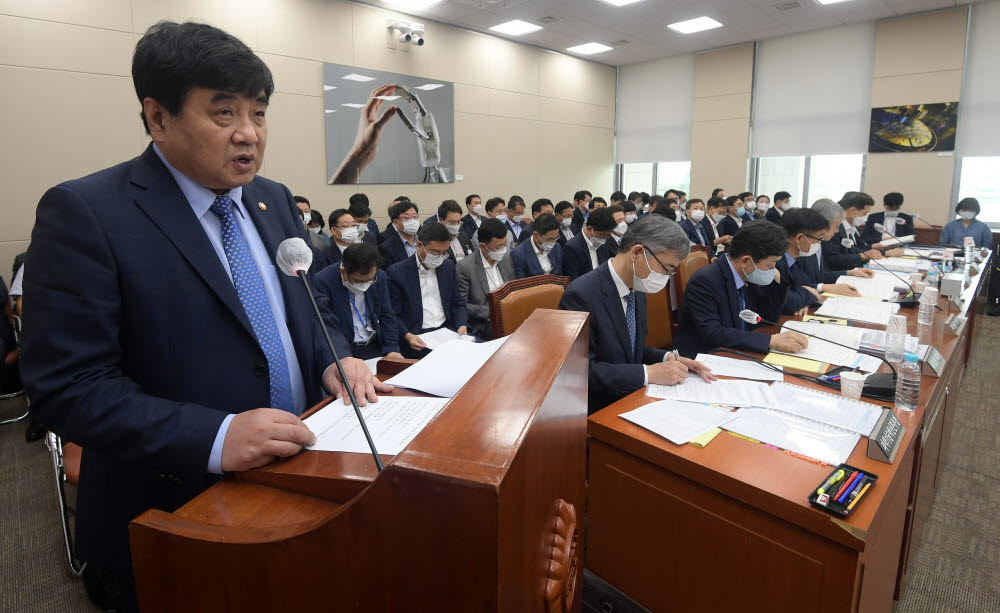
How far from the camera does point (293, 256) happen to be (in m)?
0.82

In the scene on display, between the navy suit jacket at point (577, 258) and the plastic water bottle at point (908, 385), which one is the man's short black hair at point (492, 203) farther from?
the plastic water bottle at point (908, 385)

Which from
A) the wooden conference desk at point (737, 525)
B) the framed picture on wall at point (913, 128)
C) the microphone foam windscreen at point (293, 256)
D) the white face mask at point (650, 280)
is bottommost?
the wooden conference desk at point (737, 525)

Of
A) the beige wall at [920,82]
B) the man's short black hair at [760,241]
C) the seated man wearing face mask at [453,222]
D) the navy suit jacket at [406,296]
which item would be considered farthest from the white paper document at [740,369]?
the beige wall at [920,82]

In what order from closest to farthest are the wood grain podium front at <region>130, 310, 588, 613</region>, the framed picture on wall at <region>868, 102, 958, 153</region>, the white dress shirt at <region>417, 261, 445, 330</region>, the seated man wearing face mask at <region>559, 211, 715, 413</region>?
the wood grain podium front at <region>130, 310, 588, 613</region>
the seated man wearing face mask at <region>559, 211, 715, 413</region>
the white dress shirt at <region>417, 261, 445, 330</region>
the framed picture on wall at <region>868, 102, 958, 153</region>

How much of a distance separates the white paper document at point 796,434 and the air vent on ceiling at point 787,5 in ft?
25.3

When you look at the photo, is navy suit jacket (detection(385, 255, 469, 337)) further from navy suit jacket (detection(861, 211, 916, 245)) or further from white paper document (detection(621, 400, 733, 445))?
navy suit jacket (detection(861, 211, 916, 245))

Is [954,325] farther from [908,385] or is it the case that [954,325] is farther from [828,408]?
[828,408]

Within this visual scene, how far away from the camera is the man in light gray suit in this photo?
3.96 meters

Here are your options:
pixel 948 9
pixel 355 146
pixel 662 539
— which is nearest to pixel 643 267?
pixel 662 539

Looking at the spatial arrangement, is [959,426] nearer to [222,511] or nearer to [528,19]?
[222,511]

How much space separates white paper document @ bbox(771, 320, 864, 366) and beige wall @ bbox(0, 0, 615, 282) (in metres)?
5.68

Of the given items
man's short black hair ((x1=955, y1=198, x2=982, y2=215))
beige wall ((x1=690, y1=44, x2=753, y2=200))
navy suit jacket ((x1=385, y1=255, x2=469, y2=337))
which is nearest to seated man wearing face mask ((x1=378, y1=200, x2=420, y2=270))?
navy suit jacket ((x1=385, y1=255, x2=469, y2=337))

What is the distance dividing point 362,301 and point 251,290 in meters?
2.33

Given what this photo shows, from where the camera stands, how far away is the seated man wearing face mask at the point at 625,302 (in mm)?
1969
